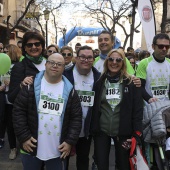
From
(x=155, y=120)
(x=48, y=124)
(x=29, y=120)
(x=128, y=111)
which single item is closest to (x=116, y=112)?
(x=128, y=111)

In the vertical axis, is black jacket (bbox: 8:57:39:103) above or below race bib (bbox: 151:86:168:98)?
above

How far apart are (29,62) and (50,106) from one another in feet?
2.70

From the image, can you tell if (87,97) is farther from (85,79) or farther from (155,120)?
(155,120)

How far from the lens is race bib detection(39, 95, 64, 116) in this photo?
101 inches

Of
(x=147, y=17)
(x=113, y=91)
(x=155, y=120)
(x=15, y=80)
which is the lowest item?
(x=155, y=120)

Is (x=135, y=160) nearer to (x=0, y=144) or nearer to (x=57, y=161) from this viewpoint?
(x=57, y=161)

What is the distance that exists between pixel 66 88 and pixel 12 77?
77 centimetres

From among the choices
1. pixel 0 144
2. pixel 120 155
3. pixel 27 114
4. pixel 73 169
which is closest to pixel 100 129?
pixel 120 155

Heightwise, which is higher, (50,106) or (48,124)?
(50,106)

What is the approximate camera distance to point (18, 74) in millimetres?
3010

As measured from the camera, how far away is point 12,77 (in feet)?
9.92

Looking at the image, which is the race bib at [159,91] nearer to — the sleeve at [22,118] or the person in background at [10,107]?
the sleeve at [22,118]

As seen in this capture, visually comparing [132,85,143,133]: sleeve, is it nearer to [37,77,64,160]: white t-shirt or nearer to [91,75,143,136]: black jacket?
[91,75,143,136]: black jacket

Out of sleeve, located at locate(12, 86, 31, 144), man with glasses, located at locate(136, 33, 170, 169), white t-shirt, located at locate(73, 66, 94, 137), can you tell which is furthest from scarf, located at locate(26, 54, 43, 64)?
man with glasses, located at locate(136, 33, 170, 169)
